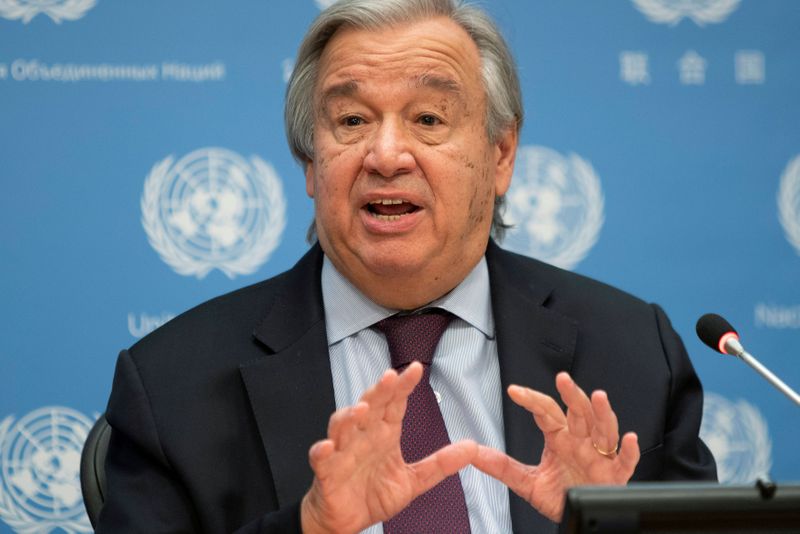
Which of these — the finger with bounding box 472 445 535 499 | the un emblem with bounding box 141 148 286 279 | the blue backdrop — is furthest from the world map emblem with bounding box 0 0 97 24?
the finger with bounding box 472 445 535 499

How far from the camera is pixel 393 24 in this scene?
2428mm

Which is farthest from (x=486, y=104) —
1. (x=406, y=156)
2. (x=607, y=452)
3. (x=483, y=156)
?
(x=607, y=452)

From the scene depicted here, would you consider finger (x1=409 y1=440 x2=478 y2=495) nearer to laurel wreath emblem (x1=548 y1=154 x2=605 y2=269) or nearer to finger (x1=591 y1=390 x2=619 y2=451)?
finger (x1=591 y1=390 x2=619 y2=451)

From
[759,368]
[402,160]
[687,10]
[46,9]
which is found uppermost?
[46,9]

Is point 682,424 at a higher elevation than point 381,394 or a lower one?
lower

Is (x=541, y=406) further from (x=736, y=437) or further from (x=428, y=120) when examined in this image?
(x=736, y=437)

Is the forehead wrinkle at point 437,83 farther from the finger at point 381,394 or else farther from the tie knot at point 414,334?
the finger at point 381,394

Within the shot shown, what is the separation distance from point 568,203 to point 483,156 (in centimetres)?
88

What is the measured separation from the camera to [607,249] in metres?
3.32

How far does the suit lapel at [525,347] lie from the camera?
2219 mm

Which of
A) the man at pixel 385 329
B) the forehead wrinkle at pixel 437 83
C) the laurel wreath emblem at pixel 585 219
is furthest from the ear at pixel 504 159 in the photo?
the laurel wreath emblem at pixel 585 219

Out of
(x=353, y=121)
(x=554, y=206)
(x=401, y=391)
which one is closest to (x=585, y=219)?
(x=554, y=206)

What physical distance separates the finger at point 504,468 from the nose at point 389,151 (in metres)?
0.66

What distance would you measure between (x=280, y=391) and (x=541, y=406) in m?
0.63
